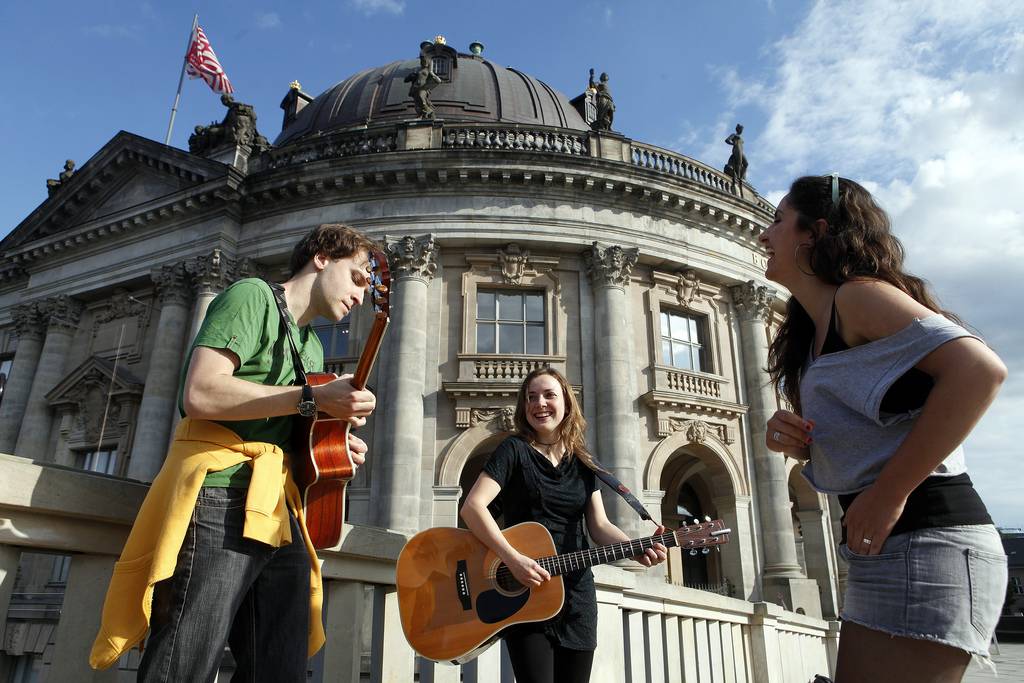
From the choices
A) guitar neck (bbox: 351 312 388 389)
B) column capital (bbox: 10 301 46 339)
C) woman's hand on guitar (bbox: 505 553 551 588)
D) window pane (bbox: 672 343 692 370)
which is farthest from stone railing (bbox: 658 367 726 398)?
column capital (bbox: 10 301 46 339)

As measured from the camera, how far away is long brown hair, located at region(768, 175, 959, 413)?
85.4 inches

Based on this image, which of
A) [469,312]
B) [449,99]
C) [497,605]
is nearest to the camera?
[497,605]

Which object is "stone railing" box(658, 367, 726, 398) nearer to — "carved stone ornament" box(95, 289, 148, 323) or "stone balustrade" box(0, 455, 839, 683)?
"stone balustrade" box(0, 455, 839, 683)

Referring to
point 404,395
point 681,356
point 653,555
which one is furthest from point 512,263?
point 653,555

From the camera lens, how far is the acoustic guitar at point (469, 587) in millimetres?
3203

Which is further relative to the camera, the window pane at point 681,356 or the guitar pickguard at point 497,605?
the window pane at point 681,356

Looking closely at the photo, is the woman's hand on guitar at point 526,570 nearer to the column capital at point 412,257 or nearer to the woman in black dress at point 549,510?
the woman in black dress at point 549,510

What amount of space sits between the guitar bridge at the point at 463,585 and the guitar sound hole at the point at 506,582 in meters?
0.15

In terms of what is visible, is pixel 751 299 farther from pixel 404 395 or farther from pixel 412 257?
pixel 404 395

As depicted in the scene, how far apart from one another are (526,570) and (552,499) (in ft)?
1.74

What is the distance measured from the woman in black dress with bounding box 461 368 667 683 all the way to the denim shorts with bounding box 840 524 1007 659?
1607 mm

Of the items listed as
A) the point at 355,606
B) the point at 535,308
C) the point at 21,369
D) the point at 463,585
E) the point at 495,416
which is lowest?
the point at 355,606

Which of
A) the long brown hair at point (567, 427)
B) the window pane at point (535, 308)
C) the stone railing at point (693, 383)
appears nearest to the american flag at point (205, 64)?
the window pane at point (535, 308)

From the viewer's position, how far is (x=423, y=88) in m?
20.5
